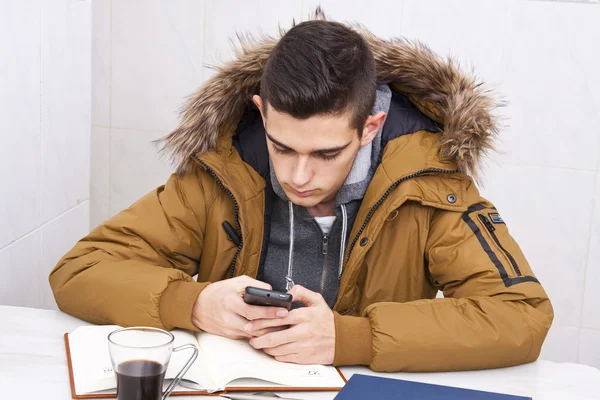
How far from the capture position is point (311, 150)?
Result: 1.51 metres

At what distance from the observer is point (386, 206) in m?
1.60

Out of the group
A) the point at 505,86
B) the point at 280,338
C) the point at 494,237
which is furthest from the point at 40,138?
the point at 505,86

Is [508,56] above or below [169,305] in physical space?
above

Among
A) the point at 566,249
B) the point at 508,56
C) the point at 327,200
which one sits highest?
the point at 508,56

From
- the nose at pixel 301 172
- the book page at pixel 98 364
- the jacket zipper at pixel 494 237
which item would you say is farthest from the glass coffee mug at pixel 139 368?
the jacket zipper at pixel 494 237

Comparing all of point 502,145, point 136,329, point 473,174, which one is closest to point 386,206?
point 473,174

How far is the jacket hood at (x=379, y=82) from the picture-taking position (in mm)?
1674

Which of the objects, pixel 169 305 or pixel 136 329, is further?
pixel 169 305

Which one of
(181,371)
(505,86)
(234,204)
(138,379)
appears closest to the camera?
(138,379)

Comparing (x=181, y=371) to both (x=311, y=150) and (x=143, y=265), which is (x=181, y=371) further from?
(x=311, y=150)

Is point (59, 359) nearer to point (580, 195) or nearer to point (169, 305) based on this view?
point (169, 305)

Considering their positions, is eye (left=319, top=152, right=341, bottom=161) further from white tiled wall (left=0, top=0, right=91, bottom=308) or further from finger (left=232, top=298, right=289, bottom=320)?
white tiled wall (left=0, top=0, right=91, bottom=308)

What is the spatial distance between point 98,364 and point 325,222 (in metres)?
0.66

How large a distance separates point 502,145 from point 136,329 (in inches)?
72.6
